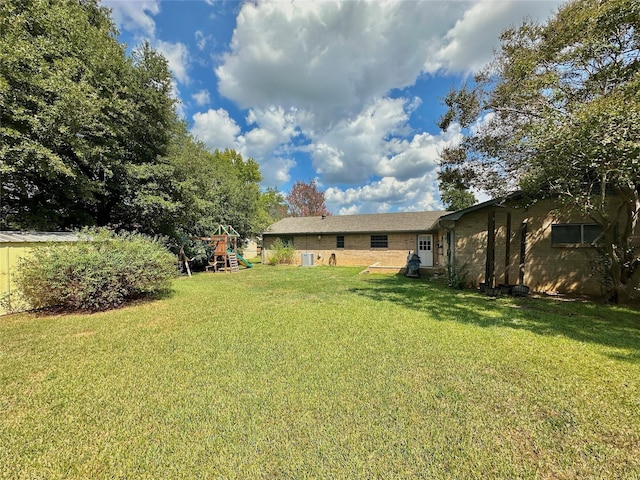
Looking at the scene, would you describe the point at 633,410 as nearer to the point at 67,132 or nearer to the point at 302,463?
the point at 302,463

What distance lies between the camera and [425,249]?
55.9ft

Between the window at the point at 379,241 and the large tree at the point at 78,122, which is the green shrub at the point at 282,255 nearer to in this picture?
the window at the point at 379,241

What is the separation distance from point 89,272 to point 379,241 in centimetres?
1499

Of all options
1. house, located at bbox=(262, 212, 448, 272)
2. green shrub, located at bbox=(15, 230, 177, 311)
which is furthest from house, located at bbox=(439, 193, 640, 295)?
green shrub, located at bbox=(15, 230, 177, 311)

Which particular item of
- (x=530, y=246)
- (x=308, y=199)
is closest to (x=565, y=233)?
(x=530, y=246)

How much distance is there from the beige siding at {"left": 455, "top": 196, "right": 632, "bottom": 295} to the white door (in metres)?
6.90

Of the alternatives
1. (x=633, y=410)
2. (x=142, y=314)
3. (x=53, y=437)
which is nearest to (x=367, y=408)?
(x=633, y=410)

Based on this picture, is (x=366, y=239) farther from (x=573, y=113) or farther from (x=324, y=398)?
(x=324, y=398)

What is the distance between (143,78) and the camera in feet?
38.7

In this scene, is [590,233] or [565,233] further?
[565,233]

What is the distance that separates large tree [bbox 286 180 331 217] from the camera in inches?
1553

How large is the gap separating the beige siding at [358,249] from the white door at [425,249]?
252 millimetres

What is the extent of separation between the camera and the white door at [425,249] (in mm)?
16922

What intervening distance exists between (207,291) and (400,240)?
40.2 ft
